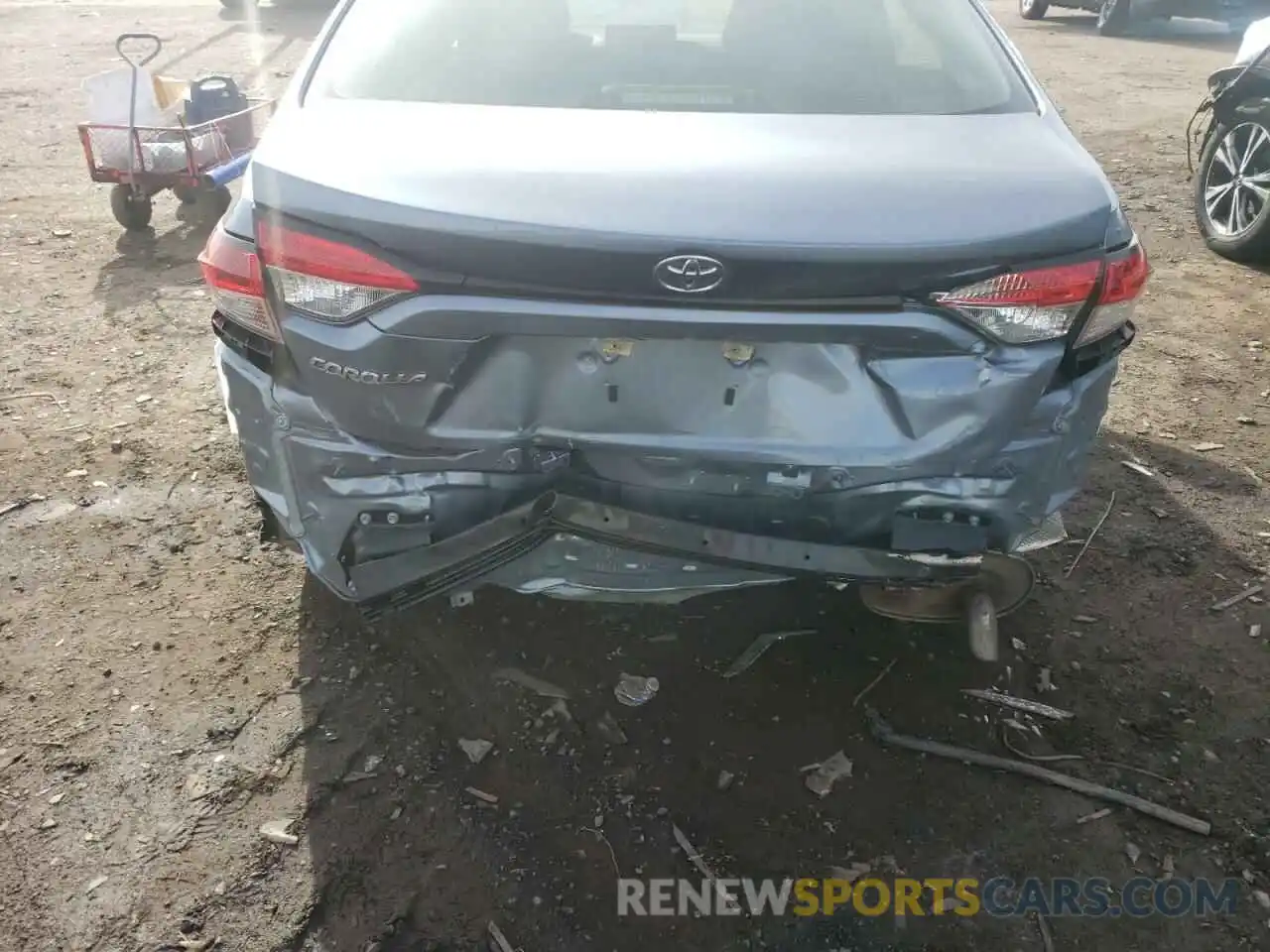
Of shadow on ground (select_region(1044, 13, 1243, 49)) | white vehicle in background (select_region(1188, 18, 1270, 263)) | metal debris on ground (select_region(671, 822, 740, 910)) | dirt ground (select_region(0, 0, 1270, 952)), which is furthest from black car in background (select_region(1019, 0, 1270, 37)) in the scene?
metal debris on ground (select_region(671, 822, 740, 910))

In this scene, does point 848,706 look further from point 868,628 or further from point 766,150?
point 766,150

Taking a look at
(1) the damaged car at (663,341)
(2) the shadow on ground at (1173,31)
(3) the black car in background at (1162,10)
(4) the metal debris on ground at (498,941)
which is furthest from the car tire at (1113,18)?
(4) the metal debris on ground at (498,941)

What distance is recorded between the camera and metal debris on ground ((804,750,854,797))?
2.38 meters

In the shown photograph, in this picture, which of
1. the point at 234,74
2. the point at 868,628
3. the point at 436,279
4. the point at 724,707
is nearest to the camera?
the point at 436,279

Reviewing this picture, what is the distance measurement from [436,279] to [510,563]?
644 millimetres

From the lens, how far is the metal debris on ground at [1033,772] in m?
2.30

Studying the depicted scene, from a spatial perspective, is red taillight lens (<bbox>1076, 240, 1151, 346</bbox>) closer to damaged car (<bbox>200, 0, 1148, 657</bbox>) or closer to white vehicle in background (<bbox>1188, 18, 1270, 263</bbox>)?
damaged car (<bbox>200, 0, 1148, 657</bbox>)

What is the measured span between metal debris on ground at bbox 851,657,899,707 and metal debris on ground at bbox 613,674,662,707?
53cm

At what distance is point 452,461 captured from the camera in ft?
6.72

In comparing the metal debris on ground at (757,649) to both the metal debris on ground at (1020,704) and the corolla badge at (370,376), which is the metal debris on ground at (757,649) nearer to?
the metal debris on ground at (1020,704)

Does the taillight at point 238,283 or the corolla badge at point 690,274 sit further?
the taillight at point 238,283

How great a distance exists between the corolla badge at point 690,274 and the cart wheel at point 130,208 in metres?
5.01

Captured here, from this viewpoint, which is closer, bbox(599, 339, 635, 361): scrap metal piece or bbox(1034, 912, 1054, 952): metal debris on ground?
bbox(599, 339, 635, 361): scrap metal piece

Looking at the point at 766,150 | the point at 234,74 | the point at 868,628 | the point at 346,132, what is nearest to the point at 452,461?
the point at 346,132
